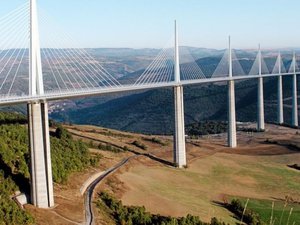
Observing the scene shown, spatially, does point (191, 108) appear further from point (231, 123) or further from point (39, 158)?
point (39, 158)

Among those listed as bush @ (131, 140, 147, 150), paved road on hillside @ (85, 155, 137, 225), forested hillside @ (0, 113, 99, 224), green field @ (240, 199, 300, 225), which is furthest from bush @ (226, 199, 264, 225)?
bush @ (131, 140, 147, 150)

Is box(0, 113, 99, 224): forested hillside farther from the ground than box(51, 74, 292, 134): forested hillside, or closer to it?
farther from the ground

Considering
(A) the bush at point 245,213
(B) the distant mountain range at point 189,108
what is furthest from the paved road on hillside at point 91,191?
(B) the distant mountain range at point 189,108

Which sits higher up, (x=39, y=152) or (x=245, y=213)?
(x=39, y=152)

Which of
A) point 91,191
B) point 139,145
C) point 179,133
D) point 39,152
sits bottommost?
point 139,145

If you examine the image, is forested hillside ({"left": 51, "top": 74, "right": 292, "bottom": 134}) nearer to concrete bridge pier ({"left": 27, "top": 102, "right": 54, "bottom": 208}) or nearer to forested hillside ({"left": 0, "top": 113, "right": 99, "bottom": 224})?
forested hillside ({"left": 0, "top": 113, "right": 99, "bottom": 224})

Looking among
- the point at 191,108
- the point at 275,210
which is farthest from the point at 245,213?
the point at 191,108

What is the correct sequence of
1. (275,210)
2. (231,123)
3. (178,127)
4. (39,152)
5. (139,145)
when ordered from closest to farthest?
(39,152) → (275,210) → (178,127) → (139,145) → (231,123)

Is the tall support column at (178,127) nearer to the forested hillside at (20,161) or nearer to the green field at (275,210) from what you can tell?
the forested hillside at (20,161)
